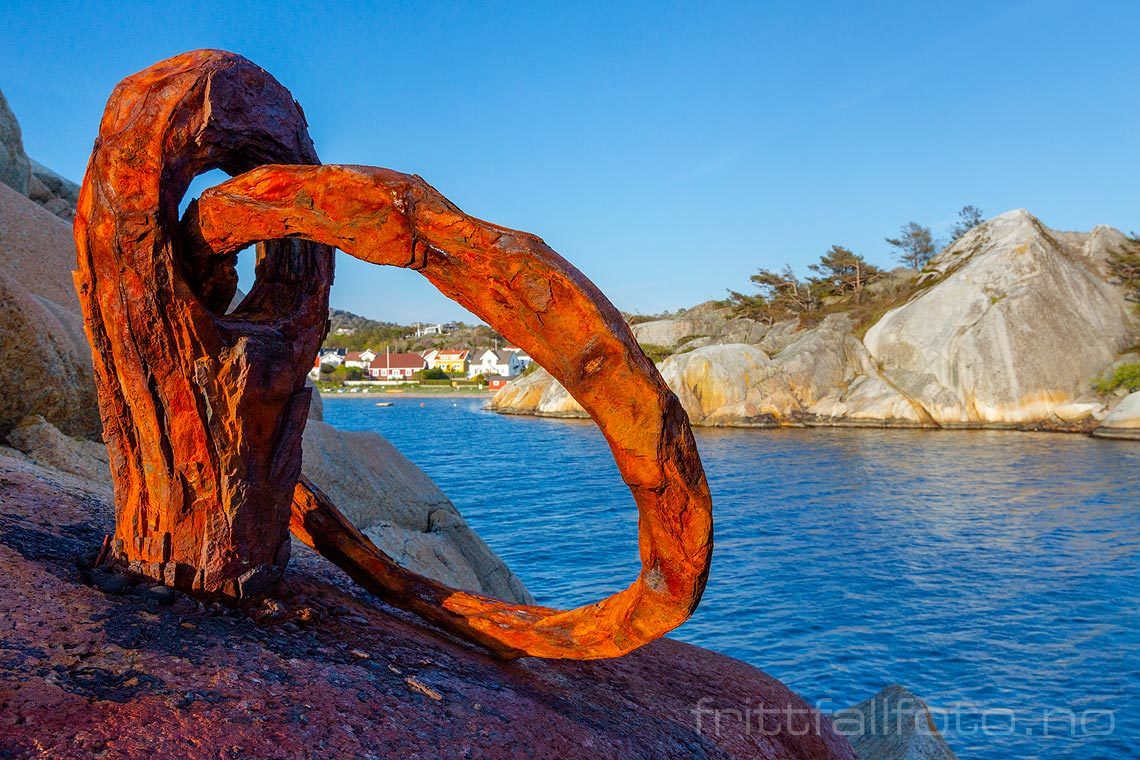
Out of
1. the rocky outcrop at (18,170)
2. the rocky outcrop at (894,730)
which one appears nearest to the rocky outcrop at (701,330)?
the rocky outcrop at (18,170)

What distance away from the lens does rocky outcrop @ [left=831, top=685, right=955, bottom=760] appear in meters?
6.62

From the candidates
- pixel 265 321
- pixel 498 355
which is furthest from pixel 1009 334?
pixel 498 355

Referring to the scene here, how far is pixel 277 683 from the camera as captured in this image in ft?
8.96

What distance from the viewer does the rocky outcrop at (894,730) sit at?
21.7 ft

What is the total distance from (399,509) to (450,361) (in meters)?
119

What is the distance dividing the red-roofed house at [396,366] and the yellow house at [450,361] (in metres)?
1.90

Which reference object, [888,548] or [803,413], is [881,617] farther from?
[803,413]

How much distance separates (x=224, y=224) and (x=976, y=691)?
11122mm

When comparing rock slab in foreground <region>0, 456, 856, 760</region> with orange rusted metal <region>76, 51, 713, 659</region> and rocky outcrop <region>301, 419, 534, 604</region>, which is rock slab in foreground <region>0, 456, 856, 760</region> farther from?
rocky outcrop <region>301, 419, 534, 604</region>

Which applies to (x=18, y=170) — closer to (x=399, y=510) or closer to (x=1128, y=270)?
(x=399, y=510)

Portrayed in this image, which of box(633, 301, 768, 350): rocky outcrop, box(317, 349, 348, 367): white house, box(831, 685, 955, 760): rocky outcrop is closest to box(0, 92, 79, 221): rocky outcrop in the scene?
box(831, 685, 955, 760): rocky outcrop

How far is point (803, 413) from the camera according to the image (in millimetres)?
47125

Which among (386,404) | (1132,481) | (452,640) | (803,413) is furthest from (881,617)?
(386,404)

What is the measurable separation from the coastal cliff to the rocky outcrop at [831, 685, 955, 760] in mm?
33570
